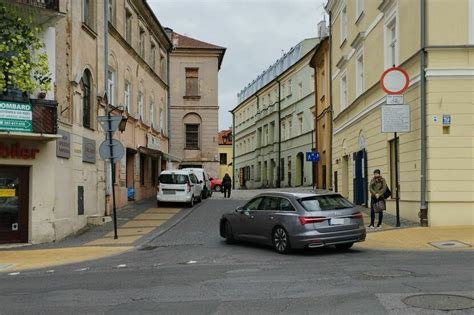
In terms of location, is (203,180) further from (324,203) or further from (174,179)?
(324,203)

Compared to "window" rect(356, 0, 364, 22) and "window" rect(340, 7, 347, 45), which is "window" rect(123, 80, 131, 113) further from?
"window" rect(356, 0, 364, 22)

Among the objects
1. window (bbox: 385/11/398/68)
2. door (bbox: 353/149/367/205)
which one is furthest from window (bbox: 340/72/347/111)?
window (bbox: 385/11/398/68)

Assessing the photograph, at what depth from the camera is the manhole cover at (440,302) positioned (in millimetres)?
6496

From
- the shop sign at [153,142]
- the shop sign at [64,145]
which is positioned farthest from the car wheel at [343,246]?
the shop sign at [153,142]

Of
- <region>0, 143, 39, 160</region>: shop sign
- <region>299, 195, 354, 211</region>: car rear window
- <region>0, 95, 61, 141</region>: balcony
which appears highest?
<region>0, 95, 61, 141</region>: balcony

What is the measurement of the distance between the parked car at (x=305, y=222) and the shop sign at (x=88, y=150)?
8054 mm

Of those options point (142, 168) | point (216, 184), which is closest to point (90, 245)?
point (142, 168)

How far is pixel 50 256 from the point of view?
523 inches

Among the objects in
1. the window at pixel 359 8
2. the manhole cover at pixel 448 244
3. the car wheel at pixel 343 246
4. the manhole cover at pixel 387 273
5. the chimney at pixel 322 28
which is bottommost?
the car wheel at pixel 343 246

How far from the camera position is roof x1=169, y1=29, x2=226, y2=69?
44.6m

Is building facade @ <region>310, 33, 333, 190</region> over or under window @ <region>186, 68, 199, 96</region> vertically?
under

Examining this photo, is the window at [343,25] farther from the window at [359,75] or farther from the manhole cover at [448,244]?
the manhole cover at [448,244]

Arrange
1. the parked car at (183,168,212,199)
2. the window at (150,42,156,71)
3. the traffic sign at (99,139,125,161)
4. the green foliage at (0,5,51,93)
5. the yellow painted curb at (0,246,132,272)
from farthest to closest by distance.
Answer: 1. the window at (150,42,156,71)
2. the parked car at (183,168,212,199)
3. the traffic sign at (99,139,125,161)
4. the yellow painted curb at (0,246,132,272)
5. the green foliage at (0,5,51,93)

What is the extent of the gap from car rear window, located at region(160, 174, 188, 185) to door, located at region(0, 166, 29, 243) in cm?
1100
